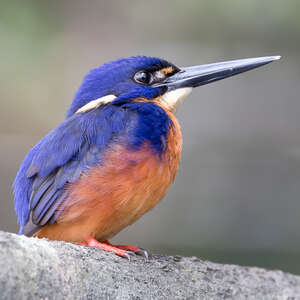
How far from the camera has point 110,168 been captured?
9.59 feet

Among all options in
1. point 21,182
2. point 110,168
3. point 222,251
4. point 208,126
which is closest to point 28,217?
point 21,182

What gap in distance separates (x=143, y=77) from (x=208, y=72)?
43 centimetres

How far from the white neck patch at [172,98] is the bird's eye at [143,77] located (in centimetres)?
13

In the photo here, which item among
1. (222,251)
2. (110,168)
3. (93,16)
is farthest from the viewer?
(93,16)

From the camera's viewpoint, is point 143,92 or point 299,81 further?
point 299,81

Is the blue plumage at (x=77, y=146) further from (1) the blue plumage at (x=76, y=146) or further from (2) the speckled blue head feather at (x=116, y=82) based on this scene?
(2) the speckled blue head feather at (x=116, y=82)

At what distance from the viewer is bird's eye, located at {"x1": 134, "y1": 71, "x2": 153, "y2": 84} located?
11.3ft

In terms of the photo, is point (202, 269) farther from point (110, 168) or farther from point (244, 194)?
point (244, 194)

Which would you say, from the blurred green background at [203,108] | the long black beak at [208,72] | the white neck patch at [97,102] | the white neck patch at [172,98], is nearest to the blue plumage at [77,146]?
the white neck patch at [97,102]

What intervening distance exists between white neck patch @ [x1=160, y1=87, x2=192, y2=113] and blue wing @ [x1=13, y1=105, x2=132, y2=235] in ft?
1.20

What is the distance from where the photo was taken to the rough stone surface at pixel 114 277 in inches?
77.7

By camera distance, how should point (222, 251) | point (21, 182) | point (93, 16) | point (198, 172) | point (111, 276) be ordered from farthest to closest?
1. point (93, 16)
2. point (198, 172)
3. point (222, 251)
4. point (21, 182)
5. point (111, 276)

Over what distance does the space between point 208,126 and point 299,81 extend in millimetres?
1017

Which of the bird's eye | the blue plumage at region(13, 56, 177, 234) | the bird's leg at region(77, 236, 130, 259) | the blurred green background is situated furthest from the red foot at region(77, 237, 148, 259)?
the blurred green background
